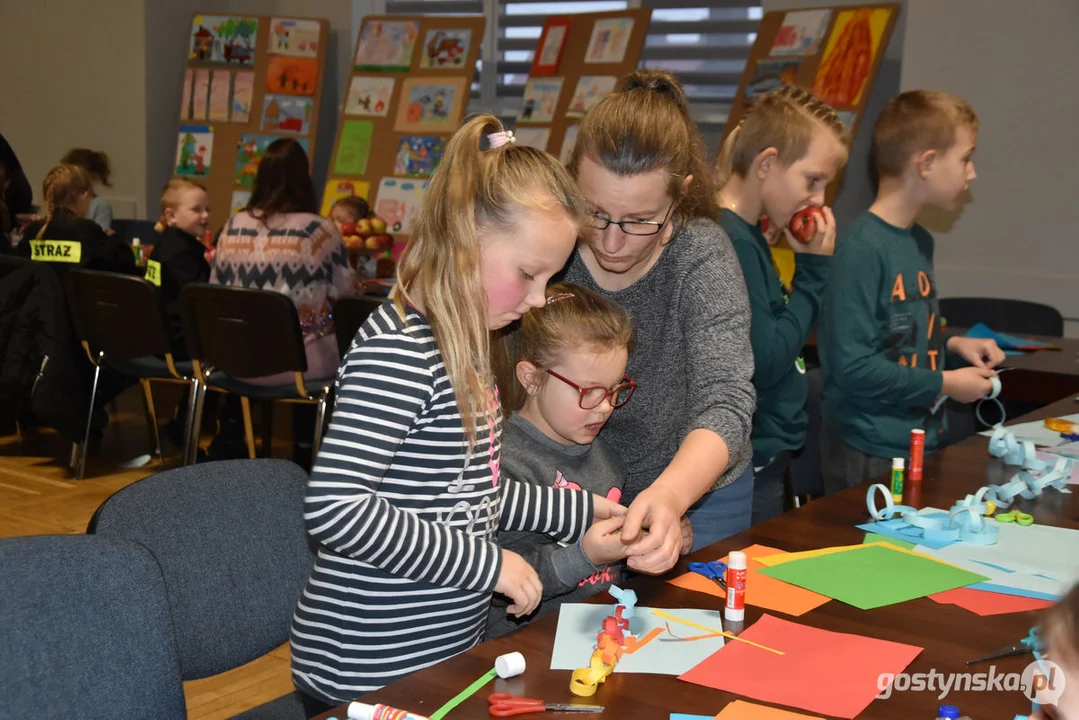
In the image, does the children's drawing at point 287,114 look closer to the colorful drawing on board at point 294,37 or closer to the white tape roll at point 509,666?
the colorful drawing on board at point 294,37

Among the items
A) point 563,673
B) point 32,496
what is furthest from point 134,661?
point 32,496

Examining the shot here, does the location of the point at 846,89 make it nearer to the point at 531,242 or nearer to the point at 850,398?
the point at 850,398

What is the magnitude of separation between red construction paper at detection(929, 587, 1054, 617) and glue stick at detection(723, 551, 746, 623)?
0.27 meters

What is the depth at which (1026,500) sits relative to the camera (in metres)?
1.84

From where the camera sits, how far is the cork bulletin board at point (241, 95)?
23.1 feet

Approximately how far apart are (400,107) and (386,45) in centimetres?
46

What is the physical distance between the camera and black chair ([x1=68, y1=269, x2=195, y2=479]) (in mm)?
4160

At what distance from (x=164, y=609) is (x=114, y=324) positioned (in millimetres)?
3258

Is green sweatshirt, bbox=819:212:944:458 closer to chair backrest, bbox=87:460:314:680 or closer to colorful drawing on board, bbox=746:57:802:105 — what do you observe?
chair backrest, bbox=87:460:314:680

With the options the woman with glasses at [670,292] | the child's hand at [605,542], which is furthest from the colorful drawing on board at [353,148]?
the child's hand at [605,542]

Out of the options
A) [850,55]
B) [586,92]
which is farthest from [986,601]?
[586,92]

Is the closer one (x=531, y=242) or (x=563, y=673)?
(x=563, y=673)

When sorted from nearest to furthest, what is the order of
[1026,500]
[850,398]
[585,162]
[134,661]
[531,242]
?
1. [134,661]
2. [531,242]
3. [585,162]
4. [1026,500]
5. [850,398]

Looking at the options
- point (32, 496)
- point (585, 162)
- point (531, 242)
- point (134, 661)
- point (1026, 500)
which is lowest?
point (32, 496)
